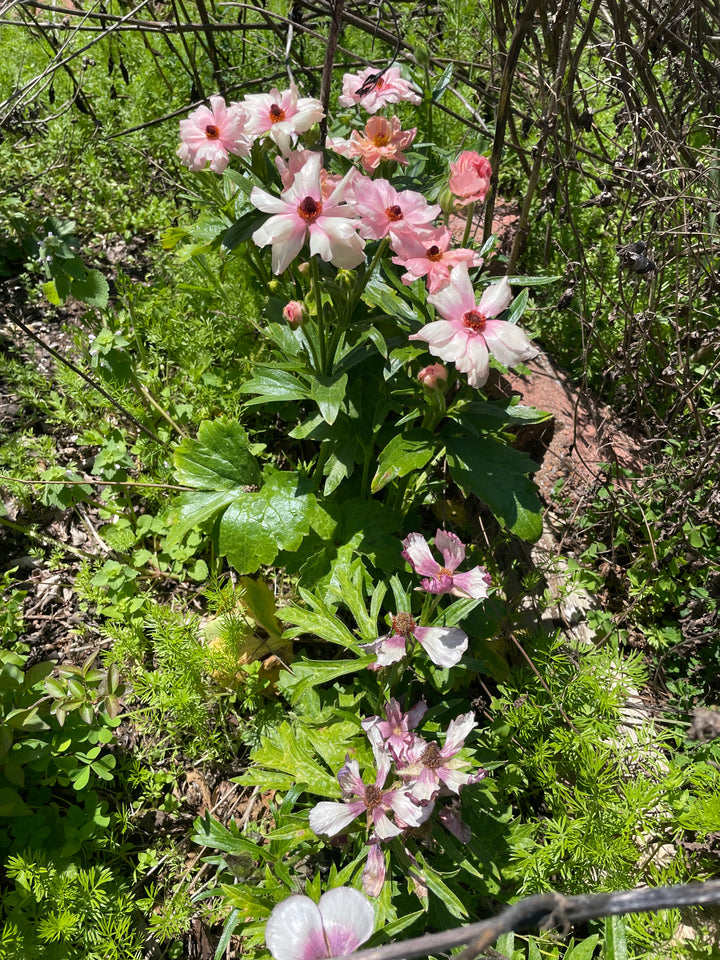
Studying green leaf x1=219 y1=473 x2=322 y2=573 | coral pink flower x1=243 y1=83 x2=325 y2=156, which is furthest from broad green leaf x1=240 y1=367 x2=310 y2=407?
coral pink flower x1=243 y1=83 x2=325 y2=156

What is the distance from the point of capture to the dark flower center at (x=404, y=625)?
132cm

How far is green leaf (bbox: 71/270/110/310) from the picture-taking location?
196cm

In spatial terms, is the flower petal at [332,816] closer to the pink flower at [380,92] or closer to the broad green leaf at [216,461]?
the broad green leaf at [216,461]

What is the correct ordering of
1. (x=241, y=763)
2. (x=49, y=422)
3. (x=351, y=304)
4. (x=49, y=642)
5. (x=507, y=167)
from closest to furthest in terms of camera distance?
1. (x=351, y=304)
2. (x=241, y=763)
3. (x=49, y=642)
4. (x=49, y=422)
5. (x=507, y=167)

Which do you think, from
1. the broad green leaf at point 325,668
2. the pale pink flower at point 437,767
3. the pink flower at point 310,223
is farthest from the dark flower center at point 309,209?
the pale pink flower at point 437,767

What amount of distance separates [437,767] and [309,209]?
1122mm

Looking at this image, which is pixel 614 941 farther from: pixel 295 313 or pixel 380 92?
pixel 380 92

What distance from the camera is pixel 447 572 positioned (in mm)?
1343

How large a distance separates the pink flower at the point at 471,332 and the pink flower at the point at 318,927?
0.89 m

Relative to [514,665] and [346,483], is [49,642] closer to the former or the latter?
[346,483]

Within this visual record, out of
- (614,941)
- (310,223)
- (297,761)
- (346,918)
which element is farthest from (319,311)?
(614,941)

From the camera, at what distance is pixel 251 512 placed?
5.54 ft

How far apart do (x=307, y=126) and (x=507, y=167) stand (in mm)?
1837

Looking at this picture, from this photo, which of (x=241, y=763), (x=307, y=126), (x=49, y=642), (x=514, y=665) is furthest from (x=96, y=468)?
(x=514, y=665)
